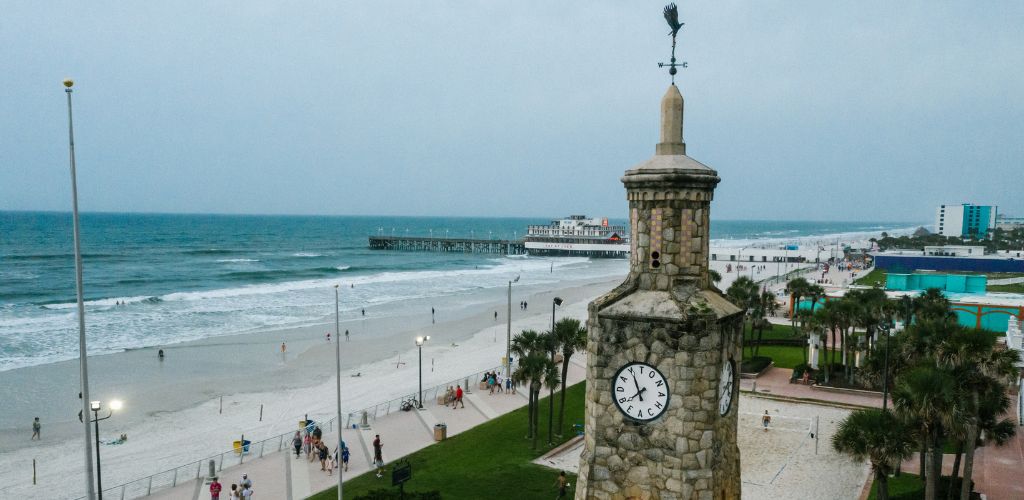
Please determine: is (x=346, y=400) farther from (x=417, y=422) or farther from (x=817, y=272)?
(x=817, y=272)

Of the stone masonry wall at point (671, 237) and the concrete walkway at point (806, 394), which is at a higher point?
the stone masonry wall at point (671, 237)

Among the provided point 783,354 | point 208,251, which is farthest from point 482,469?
point 208,251

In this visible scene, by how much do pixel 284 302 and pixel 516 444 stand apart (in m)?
42.8

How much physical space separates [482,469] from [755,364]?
58.0 feet

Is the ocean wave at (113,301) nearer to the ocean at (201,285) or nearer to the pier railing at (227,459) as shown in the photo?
the ocean at (201,285)


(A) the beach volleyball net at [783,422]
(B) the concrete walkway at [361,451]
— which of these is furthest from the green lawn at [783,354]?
(B) the concrete walkway at [361,451]

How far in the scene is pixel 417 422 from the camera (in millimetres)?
26562

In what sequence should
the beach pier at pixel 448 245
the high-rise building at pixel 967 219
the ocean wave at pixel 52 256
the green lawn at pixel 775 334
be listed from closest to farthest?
1. the green lawn at pixel 775 334
2. the ocean wave at pixel 52 256
3. the beach pier at pixel 448 245
4. the high-rise building at pixel 967 219

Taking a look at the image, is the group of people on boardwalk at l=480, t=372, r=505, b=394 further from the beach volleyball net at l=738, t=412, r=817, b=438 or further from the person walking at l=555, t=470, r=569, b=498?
the person walking at l=555, t=470, r=569, b=498

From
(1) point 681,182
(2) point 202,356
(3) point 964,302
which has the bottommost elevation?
(2) point 202,356

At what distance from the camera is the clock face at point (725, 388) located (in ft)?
24.6

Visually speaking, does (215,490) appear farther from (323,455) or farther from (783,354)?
(783,354)

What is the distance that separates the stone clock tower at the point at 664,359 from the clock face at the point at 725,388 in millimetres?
12

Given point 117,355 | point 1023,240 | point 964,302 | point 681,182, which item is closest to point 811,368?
point 964,302
